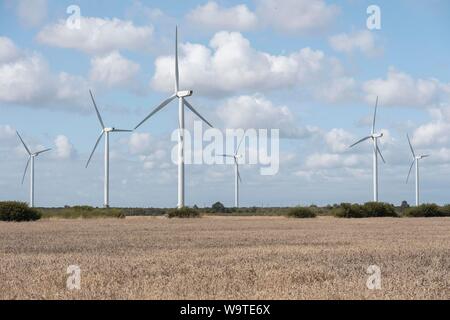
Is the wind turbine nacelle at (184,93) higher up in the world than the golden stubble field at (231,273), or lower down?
higher up

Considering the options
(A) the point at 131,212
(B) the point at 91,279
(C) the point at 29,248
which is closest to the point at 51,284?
(B) the point at 91,279

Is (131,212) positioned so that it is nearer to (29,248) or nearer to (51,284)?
(29,248)

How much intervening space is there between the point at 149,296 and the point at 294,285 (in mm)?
3452

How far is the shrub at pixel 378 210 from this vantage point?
10216cm

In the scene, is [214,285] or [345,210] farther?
[345,210]

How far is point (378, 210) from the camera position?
103 m

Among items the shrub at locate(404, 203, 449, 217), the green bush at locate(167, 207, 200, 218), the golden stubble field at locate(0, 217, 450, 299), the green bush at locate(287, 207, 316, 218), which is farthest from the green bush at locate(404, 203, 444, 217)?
the golden stubble field at locate(0, 217, 450, 299)

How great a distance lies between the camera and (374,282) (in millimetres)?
16344

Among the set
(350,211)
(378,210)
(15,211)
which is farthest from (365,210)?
(15,211)

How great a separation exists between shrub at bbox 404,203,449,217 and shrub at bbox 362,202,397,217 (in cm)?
283

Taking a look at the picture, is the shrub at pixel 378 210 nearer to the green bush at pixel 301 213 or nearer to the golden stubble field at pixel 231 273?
the green bush at pixel 301 213

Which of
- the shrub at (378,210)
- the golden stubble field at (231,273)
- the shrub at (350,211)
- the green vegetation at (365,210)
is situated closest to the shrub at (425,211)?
the green vegetation at (365,210)

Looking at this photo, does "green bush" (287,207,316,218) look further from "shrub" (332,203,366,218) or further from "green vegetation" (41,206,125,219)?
"green vegetation" (41,206,125,219)
